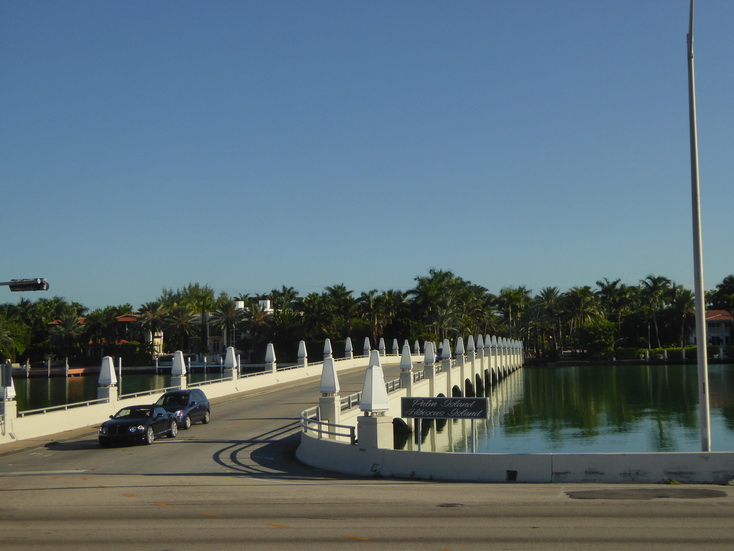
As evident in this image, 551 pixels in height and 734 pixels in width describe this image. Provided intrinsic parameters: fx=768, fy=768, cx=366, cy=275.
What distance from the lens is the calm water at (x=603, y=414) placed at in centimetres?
5022

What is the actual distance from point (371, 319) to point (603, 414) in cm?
6040

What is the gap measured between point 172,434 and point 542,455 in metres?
16.7

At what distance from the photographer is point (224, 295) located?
143m

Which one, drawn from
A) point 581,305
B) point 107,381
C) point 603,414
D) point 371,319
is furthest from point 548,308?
point 107,381

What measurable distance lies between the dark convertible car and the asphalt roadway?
3.21m

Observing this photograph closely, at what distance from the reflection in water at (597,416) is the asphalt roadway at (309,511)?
26.7 metres

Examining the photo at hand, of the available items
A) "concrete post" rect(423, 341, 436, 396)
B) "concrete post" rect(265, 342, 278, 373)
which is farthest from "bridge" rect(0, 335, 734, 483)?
"concrete post" rect(265, 342, 278, 373)

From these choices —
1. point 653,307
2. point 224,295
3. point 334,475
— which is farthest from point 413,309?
point 334,475

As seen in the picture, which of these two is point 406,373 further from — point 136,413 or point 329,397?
point 136,413

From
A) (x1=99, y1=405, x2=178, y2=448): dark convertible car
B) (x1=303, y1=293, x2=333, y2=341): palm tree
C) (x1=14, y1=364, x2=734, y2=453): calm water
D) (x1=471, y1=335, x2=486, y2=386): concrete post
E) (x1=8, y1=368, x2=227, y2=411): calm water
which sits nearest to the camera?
(x1=99, y1=405, x2=178, y2=448): dark convertible car

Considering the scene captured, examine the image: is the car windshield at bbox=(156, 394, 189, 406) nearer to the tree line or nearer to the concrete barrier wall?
the concrete barrier wall

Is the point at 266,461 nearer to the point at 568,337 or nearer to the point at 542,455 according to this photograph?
the point at 542,455

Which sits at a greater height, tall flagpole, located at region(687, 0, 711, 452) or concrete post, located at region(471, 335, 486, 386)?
tall flagpole, located at region(687, 0, 711, 452)

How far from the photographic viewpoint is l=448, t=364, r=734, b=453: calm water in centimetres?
5022
